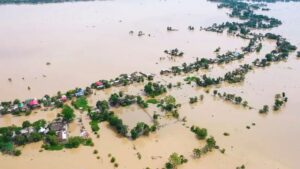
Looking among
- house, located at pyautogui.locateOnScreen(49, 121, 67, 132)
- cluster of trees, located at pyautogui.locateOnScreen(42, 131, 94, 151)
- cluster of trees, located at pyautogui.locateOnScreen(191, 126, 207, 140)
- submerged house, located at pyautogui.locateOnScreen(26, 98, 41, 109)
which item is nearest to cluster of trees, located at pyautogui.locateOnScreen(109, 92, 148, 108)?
house, located at pyautogui.locateOnScreen(49, 121, 67, 132)

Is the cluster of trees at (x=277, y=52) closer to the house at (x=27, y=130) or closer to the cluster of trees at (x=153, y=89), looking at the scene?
the cluster of trees at (x=153, y=89)

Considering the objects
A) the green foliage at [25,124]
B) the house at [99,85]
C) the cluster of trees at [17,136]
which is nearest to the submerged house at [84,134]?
the cluster of trees at [17,136]

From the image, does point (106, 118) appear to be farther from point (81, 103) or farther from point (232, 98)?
point (232, 98)

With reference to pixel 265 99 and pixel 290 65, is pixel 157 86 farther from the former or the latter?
pixel 290 65

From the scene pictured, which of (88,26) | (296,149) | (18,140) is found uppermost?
(88,26)

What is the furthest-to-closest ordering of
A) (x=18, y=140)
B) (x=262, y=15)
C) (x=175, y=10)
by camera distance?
(x=175, y=10), (x=262, y=15), (x=18, y=140)

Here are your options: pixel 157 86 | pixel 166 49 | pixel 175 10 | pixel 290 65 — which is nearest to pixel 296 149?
pixel 157 86

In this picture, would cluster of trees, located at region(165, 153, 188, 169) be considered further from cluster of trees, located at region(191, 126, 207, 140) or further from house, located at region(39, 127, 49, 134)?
house, located at region(39, 127, 49, 134)

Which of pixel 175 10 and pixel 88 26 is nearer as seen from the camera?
pixel 88 26
